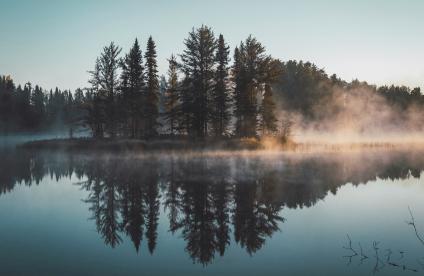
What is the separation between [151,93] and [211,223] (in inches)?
1651

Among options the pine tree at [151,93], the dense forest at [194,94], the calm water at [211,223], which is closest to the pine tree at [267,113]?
the dense forest at [194,94]

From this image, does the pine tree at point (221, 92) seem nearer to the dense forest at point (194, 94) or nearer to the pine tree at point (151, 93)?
the dense forest at point (194, 94)

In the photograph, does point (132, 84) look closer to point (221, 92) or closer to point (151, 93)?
point (151, 93)

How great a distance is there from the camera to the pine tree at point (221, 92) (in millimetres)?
49594

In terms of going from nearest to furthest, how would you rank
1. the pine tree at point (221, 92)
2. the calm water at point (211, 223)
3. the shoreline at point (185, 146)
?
the calm water at point (211, 223) < the shoreline at point (185, 146) < the pine tree at point (221, 92)

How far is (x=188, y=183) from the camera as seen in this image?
837 inches

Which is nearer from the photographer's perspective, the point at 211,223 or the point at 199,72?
the point at 211,223

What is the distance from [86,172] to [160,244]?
712 inches

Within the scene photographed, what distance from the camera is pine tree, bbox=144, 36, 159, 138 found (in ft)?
168

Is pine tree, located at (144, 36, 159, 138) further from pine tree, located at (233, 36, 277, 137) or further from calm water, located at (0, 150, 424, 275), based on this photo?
calm water, located at (0, 150, 424, 275)

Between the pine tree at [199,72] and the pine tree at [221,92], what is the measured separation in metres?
1.06

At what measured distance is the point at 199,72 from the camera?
162ft

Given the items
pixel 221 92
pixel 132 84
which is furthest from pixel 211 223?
pixel 132 84

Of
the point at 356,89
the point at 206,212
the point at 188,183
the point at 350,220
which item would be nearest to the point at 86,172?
the point at 188,183
